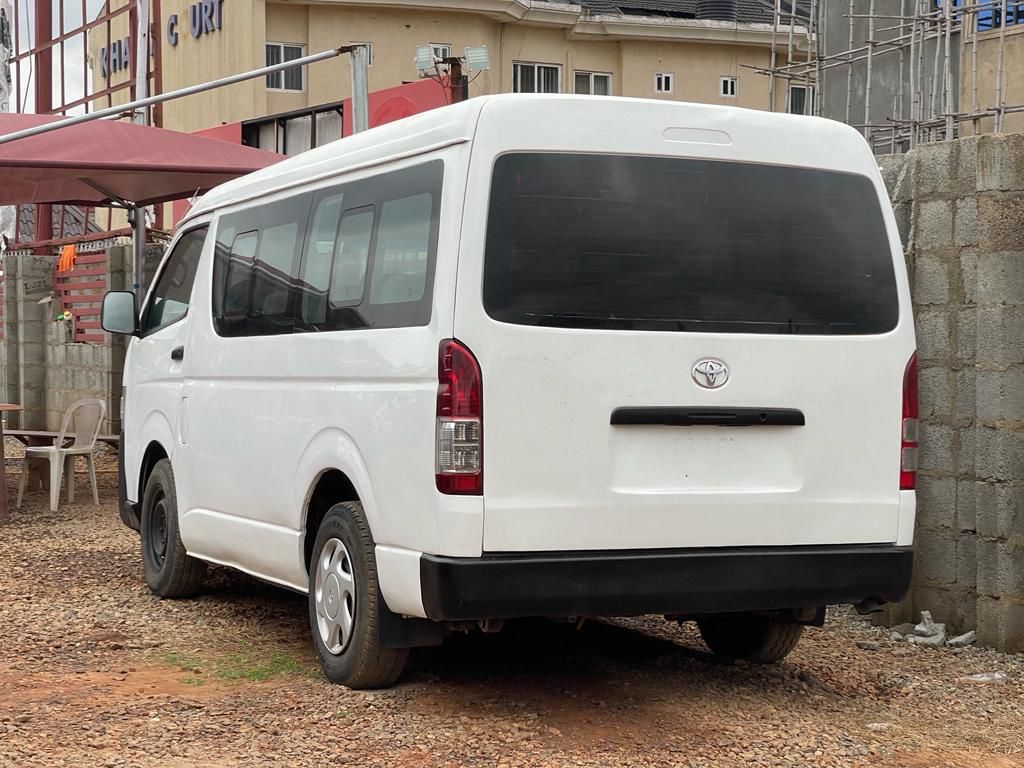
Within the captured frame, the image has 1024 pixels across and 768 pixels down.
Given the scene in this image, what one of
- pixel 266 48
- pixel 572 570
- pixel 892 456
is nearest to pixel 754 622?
pixel 892 456

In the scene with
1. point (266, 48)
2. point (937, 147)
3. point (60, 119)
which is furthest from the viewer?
point (266, 48)

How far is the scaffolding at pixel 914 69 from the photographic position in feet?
39.4

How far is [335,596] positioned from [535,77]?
31.1 meters

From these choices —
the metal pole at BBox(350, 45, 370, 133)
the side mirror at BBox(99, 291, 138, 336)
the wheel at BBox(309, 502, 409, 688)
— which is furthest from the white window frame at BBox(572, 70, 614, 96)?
the wheel at BBox(309, 502, 409, 688)

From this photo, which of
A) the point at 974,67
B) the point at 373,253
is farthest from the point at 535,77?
the point at 373,253

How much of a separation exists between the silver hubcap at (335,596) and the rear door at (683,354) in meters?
1.05

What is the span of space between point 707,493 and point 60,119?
763 centimetres

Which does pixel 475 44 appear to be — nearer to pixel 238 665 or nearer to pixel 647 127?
pixel 238 665

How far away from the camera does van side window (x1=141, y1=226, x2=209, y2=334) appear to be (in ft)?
26.6

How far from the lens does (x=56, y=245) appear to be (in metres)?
23.0

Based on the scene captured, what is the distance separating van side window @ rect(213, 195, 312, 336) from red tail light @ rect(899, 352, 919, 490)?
8.38 ft

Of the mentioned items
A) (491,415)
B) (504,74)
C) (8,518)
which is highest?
(504,74)

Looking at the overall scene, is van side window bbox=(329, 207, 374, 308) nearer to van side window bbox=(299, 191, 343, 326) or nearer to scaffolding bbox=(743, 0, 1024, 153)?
van side window bbox=(299, 191, 343, 326)

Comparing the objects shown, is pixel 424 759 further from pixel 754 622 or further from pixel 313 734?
pixel 754 622
